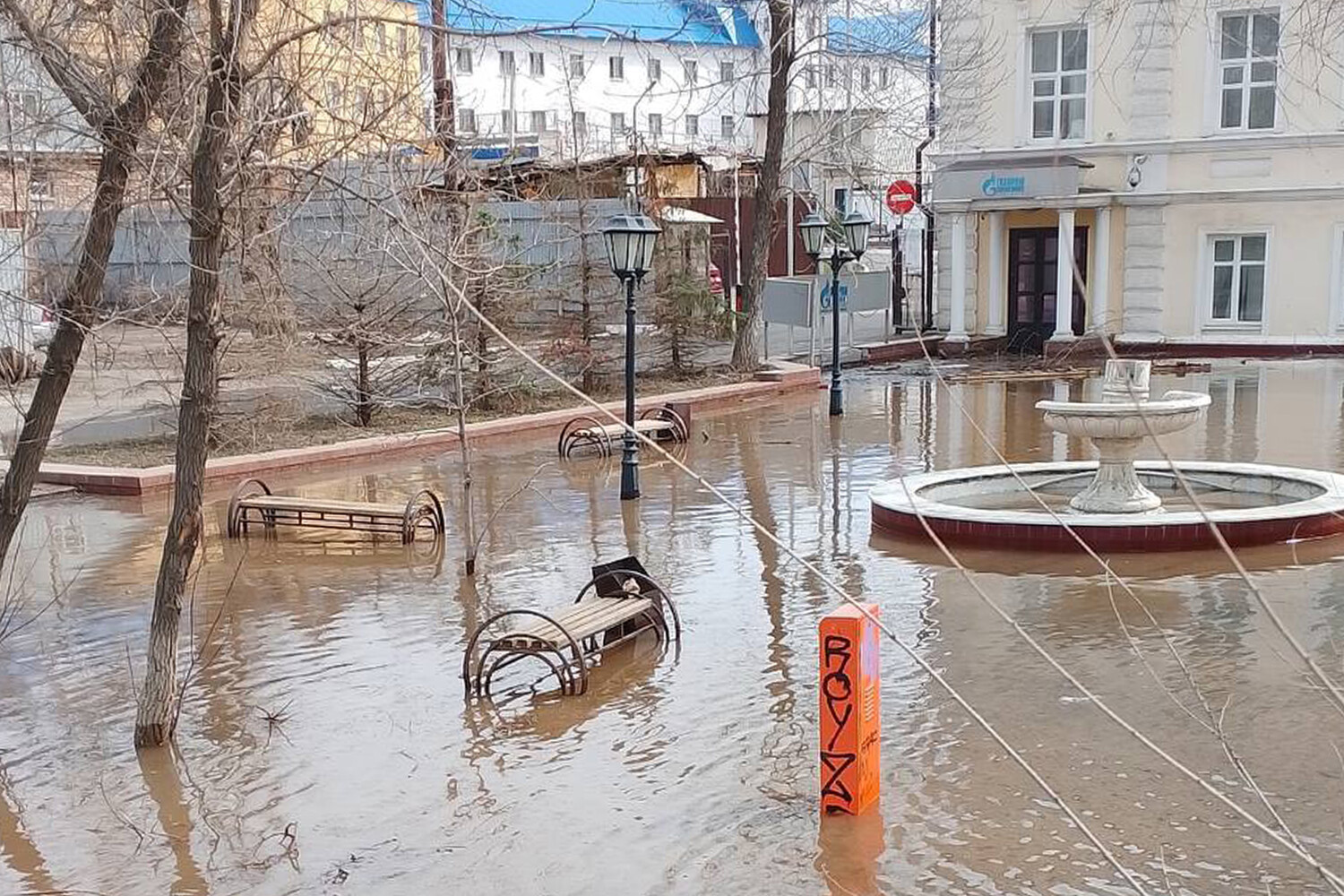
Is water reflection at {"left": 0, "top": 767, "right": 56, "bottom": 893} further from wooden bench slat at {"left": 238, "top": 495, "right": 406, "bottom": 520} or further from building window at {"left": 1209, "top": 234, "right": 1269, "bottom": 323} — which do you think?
building window at {"left": 1209, "top": 234, "right": 1269, "bottom": 323}

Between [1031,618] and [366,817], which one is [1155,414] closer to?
[1031,618]

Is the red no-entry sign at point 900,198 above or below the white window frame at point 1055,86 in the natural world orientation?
below

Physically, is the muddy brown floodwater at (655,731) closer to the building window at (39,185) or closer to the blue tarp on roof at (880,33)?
the building window at (39,185)

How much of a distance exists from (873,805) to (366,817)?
2.09 metres

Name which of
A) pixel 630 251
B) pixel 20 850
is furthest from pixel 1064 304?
pixel 20 850

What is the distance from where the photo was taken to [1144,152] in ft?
86.6

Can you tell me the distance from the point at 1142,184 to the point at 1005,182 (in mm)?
2414

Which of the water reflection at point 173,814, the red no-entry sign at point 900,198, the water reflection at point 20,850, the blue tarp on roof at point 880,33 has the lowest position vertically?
the water reflection at point 20,850

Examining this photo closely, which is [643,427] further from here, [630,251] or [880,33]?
[880,33]

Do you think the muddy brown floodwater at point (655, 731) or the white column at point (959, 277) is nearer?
the muddy brown floodwater at point (655, 731)

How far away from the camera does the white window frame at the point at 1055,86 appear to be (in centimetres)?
2670

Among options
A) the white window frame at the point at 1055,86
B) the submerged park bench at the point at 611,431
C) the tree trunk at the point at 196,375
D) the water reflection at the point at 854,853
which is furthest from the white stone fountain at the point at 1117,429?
the white window frame at the point at 1055,86

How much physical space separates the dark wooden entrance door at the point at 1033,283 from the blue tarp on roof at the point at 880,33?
13.4ft

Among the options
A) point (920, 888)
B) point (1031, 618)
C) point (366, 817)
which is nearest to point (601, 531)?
point (1031, 618)
